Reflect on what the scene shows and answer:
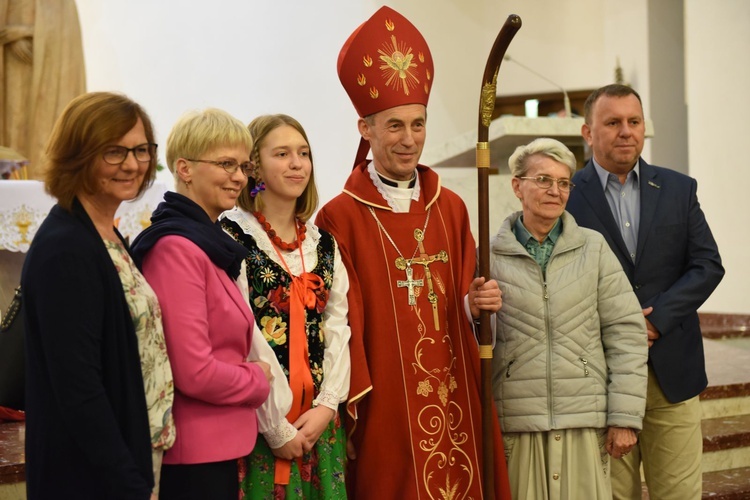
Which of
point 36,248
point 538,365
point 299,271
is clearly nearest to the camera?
point 36,248

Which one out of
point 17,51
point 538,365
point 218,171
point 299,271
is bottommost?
point 538,365

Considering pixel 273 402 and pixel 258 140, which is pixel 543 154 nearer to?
pixel 258 140

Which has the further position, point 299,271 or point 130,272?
point 299,271

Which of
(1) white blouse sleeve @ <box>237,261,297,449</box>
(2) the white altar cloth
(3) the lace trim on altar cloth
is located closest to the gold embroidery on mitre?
(1) white blouse sleeve @ <box>237,261,297,449</box>

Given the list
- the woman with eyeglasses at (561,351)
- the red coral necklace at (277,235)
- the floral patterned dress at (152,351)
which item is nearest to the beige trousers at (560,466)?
the woman with eyeglasses at (561,351)

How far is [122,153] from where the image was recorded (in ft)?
6.65

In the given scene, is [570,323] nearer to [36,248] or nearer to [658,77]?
[36,248]

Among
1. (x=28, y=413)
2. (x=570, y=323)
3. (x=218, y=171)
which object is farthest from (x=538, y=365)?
(x=28, y=413)

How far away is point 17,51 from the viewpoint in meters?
5.41

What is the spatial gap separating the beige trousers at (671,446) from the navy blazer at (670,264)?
6cm

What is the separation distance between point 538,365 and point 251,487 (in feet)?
3.36

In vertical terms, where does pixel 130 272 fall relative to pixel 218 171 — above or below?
below

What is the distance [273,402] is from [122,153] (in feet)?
2.78

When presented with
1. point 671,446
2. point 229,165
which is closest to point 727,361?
point 671,446
